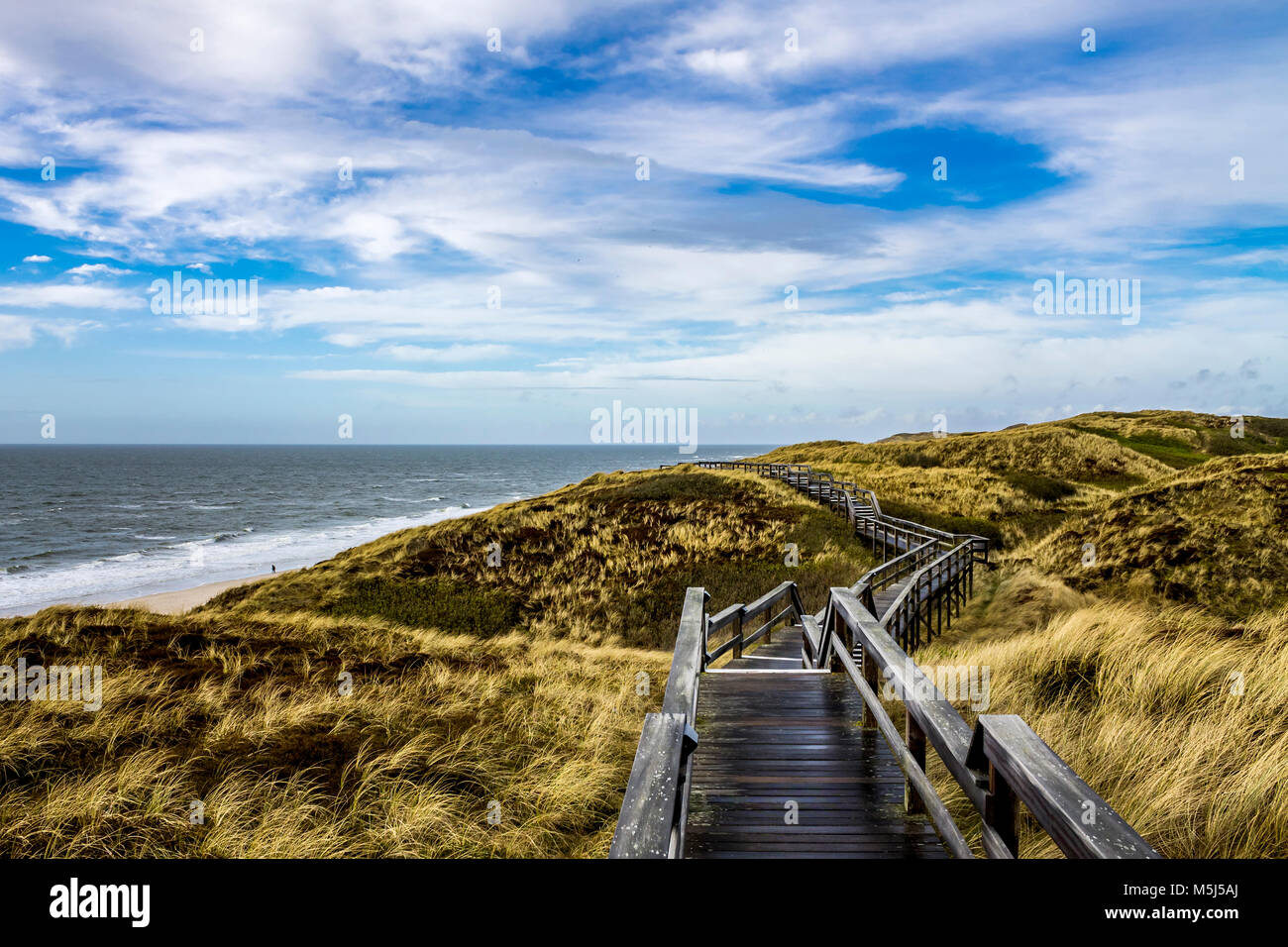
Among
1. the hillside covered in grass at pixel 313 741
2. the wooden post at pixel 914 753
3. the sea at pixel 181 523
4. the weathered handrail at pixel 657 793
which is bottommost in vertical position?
the sea at pixel 181 523

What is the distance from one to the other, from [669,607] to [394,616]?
29.0 ft

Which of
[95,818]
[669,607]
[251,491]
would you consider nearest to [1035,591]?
[669,607]

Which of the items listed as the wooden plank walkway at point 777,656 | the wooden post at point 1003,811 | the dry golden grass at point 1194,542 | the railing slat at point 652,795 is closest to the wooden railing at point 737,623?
the wooden plank walkway at point 777,656

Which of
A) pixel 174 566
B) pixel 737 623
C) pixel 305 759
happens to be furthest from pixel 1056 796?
pixel 174 566

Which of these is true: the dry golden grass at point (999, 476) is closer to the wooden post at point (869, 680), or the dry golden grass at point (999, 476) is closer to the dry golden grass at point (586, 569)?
the dry golden grass at point (586, 569)

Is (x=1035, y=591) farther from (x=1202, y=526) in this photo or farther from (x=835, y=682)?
(x=835, y=682)

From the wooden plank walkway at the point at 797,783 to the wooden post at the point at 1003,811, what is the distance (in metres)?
0.92

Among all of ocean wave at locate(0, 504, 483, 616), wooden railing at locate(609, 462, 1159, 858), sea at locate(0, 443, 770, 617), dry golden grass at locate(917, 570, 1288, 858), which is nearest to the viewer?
wooden railing at locate(609, 462, 1159, 858)

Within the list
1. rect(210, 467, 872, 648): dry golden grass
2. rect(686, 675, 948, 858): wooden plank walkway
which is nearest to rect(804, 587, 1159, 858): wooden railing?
rect(686, 675, 948, 858): wooden plank walkway

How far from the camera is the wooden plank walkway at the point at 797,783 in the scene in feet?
12.9

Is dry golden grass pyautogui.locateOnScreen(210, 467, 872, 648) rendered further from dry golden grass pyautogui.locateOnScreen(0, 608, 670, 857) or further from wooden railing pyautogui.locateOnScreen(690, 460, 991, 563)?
dry golden grass pyautogui.locateOnScreen(0, 608, 670, 857)

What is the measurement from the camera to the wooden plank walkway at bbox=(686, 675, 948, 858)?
3.94 m

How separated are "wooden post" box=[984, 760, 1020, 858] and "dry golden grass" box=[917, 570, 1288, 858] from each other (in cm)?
133

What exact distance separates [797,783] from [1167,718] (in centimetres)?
340
